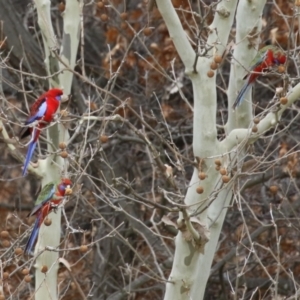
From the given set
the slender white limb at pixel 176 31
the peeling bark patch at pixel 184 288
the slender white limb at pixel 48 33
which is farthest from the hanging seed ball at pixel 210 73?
the slender white limb at pixel 48 33

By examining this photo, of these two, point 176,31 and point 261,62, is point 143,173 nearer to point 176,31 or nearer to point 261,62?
point 261,62

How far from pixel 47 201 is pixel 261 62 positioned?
72.2 inches

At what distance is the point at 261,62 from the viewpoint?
21.5ft

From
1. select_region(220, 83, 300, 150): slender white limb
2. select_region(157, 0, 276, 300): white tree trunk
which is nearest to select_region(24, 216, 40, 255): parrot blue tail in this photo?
select_region(157, 0, 276, 300): white tree trunk

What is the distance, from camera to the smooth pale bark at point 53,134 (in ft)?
23.8

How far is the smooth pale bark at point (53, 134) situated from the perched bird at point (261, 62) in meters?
1.47

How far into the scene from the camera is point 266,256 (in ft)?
30.0

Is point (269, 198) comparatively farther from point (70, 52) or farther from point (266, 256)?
point (70, 52)

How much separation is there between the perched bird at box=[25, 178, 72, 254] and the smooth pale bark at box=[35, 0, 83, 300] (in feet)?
2.01

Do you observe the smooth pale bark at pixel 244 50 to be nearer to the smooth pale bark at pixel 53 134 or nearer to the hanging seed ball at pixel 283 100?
the hanging seed ball at pixel 283 100

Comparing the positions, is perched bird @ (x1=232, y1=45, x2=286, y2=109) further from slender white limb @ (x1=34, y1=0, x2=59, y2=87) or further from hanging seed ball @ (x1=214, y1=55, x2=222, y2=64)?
slender white limb @ (x1=34, y1=0, x2=59, y2=87)

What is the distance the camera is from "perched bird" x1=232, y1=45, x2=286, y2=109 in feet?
21.4

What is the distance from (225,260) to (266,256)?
0.85 metres

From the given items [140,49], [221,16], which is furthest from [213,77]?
[140,49]
